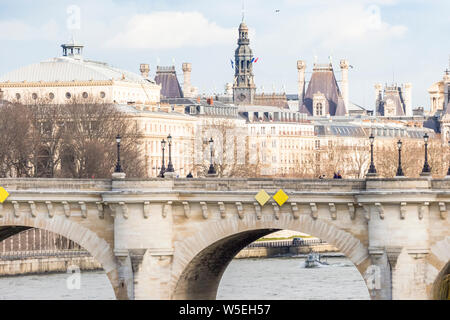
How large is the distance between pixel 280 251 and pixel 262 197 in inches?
1912

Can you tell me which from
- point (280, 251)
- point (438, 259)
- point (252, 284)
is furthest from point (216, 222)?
point (280, 251)

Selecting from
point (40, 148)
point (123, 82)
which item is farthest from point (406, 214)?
point (123, 82)

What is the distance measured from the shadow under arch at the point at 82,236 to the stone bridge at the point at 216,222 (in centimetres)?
3

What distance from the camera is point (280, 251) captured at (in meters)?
98.5

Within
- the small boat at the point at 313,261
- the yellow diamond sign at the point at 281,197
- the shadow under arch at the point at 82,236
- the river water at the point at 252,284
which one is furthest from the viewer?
the small boat at the point at 313,261

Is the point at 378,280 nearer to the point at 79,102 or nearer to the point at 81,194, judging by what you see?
the point at 81,194

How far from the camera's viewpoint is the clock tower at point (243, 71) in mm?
175625

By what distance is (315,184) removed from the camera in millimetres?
49688

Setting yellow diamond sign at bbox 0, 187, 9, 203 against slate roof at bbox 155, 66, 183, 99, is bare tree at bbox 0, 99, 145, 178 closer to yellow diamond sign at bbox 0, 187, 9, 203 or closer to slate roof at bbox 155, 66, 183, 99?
yellow diamond sign at bbox 0, 187, 9, 203

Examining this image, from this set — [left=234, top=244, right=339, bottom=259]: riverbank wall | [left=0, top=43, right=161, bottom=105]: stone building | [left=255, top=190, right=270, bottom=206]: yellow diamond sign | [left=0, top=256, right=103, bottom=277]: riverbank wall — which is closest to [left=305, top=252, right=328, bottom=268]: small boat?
[left=234, top=244, right=339, bottom=259]: riverbank wall

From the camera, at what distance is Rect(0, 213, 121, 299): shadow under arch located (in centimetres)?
5266

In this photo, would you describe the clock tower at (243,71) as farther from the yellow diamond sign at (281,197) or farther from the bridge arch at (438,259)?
the bridge arch at (438,259)

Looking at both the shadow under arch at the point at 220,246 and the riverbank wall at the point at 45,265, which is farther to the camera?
the riverbank wall at the point at 45,265

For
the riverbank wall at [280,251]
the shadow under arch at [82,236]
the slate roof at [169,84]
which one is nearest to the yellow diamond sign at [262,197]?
the shadow under arch at [82,236]
